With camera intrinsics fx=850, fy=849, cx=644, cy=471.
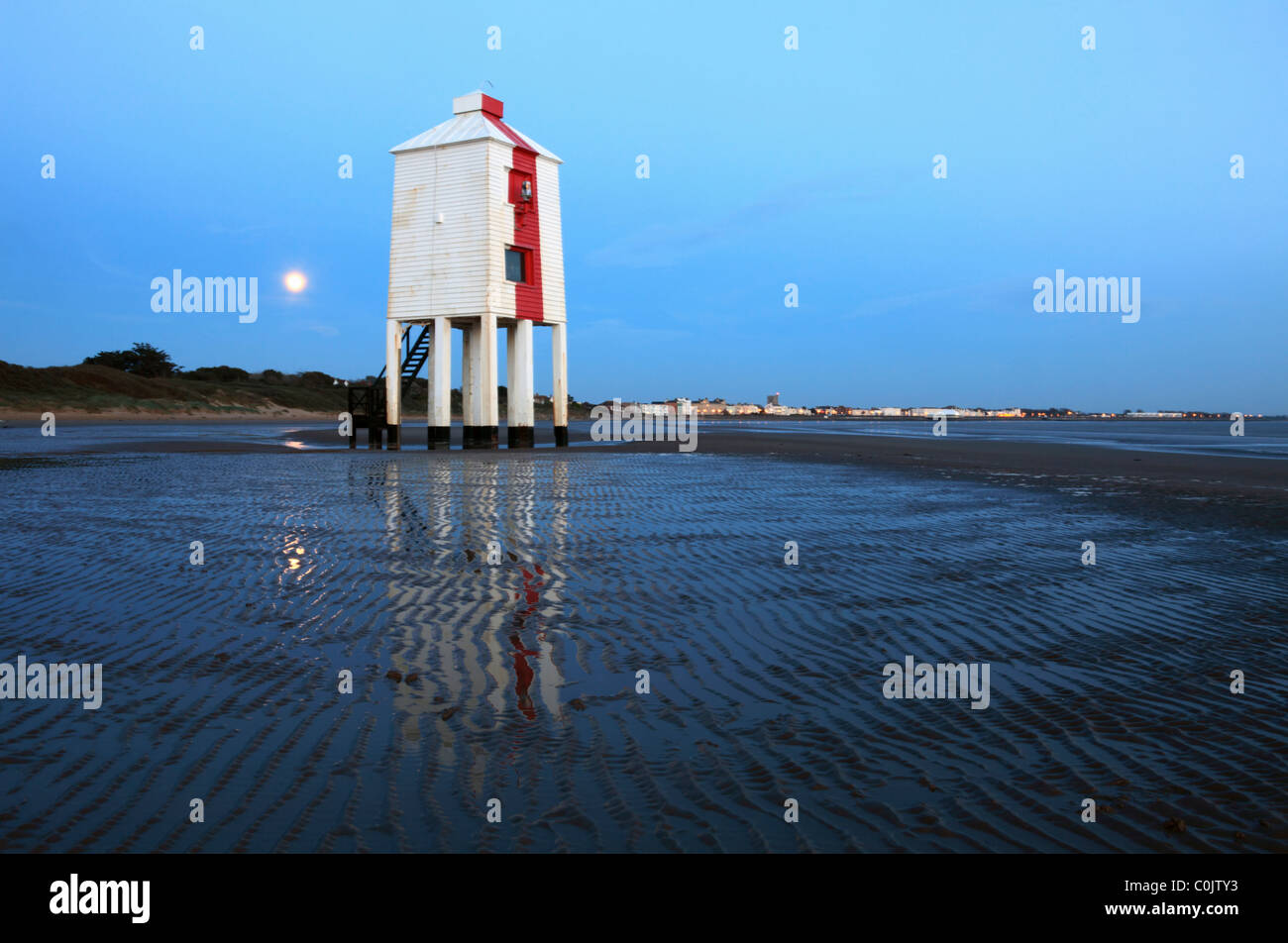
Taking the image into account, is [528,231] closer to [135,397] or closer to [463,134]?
[463,134]

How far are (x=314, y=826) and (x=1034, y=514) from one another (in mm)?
14530

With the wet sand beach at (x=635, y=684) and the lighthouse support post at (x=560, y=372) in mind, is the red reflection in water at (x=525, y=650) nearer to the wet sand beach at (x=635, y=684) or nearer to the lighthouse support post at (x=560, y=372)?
the wet sand beach at (x=635, y=684)

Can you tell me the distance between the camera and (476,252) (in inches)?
1265

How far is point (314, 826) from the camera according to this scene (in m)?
3.75

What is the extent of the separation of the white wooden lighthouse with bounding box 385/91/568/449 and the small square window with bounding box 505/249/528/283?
40mm

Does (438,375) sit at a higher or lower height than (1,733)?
higher


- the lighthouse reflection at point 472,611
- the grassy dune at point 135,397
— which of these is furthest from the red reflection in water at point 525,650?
the grassy dune at point 135,397

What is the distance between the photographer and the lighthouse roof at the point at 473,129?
32531mm

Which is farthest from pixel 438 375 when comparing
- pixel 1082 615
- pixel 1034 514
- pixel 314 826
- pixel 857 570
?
pixel 314 826

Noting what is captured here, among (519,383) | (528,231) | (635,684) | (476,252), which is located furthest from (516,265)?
(635,684)

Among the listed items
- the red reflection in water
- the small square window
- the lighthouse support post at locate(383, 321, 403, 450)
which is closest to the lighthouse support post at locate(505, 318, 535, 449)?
the small square window

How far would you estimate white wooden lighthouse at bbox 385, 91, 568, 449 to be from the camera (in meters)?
32.2

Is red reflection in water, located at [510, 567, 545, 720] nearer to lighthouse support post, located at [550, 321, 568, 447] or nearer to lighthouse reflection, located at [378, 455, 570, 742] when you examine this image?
lighthouse reflection, located at [378, 455, 570, 742]
